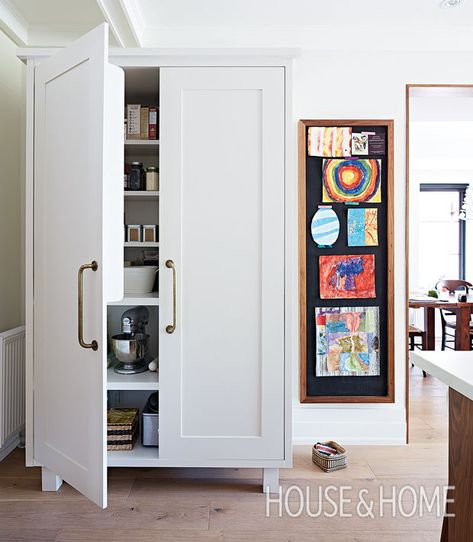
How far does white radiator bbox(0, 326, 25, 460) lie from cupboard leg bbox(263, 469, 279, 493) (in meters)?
1.41

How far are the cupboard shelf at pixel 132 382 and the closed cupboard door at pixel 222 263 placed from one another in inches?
3.1

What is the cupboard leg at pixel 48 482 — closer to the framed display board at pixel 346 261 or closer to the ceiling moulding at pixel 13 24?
the framed display board at pixel 346 261

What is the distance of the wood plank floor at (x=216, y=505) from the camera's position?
6.73 ft

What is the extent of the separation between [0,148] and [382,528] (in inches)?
111

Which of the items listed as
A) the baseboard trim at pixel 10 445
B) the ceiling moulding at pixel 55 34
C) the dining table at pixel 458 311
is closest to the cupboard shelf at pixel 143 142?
the ceiling moulding at pixel 55 34

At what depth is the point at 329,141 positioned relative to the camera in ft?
9.69

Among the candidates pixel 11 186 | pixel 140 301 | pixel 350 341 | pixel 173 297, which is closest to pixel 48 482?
pixel 140 301

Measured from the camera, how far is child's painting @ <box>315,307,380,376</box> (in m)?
3.00

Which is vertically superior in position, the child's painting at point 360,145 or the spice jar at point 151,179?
the child's painting at point 360,145

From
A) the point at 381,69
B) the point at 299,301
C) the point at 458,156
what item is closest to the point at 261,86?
the point at 381,69

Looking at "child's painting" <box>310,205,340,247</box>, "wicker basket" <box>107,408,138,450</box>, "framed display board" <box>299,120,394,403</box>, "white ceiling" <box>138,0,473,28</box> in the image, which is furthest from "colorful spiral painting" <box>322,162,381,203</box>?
"wicker basket" <box>107,408,138,450</box>

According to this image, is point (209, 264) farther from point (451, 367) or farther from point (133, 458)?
point (451, 367)

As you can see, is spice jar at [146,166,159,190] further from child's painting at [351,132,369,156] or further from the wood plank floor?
the wood plank floor

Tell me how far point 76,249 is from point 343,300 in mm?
1672
